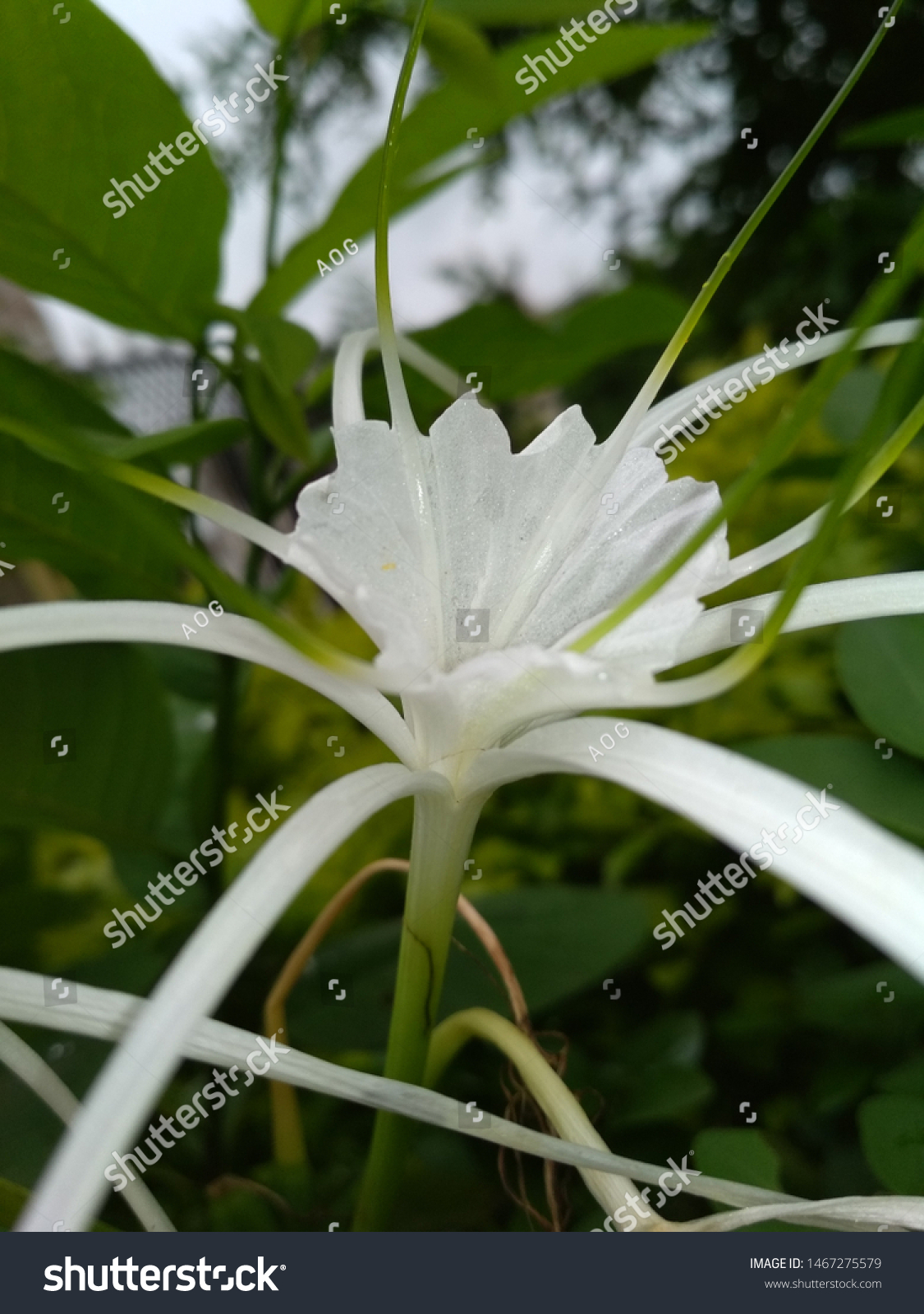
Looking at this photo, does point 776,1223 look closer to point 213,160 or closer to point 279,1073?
point 279,1073

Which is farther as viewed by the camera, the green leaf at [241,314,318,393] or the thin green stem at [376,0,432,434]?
the green leaf at [241,314,318,393]

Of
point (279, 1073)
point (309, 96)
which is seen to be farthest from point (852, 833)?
point (309, 96)

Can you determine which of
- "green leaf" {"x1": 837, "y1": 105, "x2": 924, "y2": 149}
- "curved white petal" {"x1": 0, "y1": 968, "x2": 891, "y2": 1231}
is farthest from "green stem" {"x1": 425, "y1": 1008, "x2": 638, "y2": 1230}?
"green leaf" {"x1": 837, "y1": 105, "x2": 924, "y2": 149}

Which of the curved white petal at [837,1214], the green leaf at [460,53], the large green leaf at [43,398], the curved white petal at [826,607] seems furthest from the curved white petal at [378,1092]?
the green leaf at [460,53]

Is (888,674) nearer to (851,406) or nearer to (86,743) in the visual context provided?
(851,406)

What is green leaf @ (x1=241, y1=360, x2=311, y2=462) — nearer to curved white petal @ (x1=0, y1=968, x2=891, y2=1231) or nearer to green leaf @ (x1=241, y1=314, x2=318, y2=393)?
green leaf @ (x1=241, y1=314, x2=318, y2=393)

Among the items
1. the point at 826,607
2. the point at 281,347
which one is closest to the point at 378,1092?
the point at 826,607
